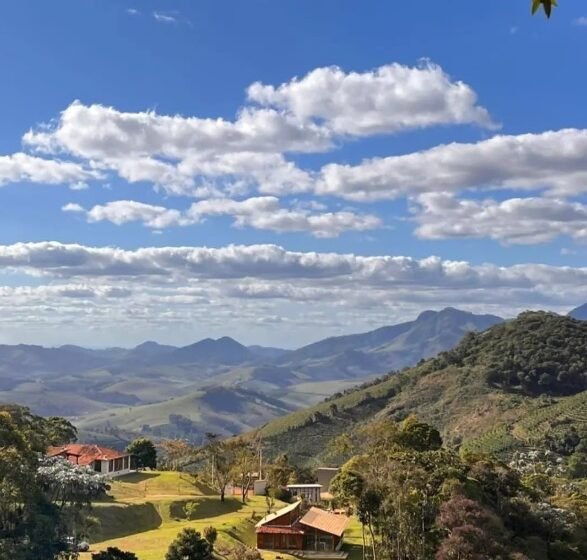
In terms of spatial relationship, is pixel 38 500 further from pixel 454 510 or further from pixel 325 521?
pixel 325 521

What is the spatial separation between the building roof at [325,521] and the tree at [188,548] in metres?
14.1

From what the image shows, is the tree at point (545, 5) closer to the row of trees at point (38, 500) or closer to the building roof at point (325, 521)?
the row of trees at point (38, 500)

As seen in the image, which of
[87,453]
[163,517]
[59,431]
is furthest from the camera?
[59,431]

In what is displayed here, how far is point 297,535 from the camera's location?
57406 millimetres

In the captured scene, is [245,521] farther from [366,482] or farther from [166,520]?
[366,482]

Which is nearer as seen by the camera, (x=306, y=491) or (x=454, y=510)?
(x=454, y=510)

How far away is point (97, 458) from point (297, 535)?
3080 centimetres

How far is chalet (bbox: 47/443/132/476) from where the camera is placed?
78938mm

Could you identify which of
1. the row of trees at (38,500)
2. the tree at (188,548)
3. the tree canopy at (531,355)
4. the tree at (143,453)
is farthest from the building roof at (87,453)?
the tree canopy at (531,355)

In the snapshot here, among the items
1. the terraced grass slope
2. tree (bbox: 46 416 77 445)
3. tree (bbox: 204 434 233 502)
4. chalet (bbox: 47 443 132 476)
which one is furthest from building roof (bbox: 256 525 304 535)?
tree (bbox: 46 416 77 445)

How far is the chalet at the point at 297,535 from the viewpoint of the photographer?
187 feet

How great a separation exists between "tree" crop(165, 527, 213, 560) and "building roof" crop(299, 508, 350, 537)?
1413 centimetres

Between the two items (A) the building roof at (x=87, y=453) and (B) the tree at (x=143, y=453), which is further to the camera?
(B) the tree at (x=143, y=453)

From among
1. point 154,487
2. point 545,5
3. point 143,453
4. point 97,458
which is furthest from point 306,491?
point 545,5
